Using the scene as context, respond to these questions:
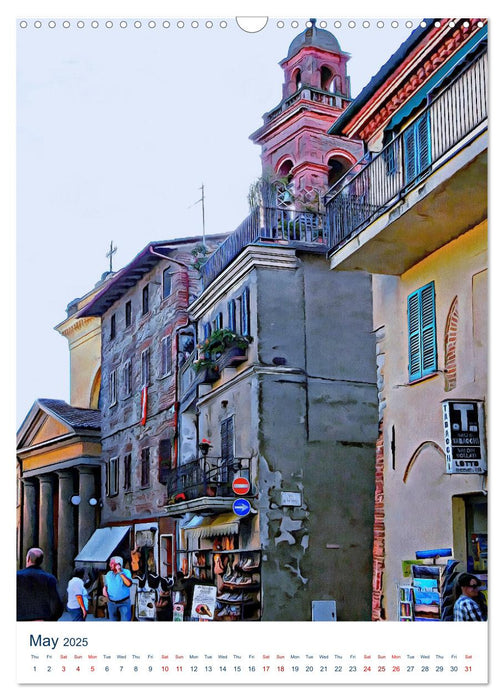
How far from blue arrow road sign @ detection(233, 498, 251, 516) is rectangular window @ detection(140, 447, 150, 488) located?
104 centimetres

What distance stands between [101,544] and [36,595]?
256 cm

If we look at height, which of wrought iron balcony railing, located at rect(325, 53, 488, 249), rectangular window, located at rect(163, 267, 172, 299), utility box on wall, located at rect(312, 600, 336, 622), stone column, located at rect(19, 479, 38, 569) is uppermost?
wrought iron balcony railing, located at rect(325, 53, 488, 249)

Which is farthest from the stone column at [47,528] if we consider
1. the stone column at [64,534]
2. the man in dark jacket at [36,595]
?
the man in dark jacket at [36,595]

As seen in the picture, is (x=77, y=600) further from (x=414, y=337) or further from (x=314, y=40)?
(x=314, y=40)

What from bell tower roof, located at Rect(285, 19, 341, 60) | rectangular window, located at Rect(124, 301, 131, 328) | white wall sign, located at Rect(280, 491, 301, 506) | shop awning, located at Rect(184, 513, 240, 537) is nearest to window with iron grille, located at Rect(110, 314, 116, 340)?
rectangular window, located at Rect(124, 301, 131, 328)

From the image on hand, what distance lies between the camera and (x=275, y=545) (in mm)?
12016

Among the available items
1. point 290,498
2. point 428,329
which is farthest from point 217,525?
point 428,329

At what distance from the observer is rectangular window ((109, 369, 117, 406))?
39.3 feet

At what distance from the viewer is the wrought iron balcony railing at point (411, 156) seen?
8.17 meters

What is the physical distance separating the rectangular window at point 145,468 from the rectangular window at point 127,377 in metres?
0.73

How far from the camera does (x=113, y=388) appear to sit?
12320 millimetres

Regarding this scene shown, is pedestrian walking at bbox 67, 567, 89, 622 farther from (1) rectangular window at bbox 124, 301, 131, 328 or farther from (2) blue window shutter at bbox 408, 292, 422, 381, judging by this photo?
(1) rectangular window at bbox 124, 301, 131, 328
